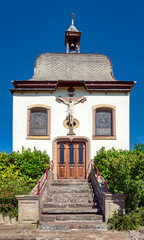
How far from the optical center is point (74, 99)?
14.1m

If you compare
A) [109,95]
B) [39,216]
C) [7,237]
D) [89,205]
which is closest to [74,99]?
[109,95]

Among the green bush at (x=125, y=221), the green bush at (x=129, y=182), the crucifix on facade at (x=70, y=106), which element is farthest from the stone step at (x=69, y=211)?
the crucifix on facade at (x=70, y=106)

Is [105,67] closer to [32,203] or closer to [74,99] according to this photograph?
[74,99]

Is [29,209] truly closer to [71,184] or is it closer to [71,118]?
[71,184]

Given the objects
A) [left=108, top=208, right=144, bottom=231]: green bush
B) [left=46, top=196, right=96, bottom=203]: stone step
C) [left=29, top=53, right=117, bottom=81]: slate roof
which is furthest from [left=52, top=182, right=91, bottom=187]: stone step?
[left=29, top=53, right=117, bottom=81]: slate roof

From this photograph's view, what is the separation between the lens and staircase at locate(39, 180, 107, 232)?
27.6ft

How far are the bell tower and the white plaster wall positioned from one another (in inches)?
248

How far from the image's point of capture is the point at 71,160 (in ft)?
45.1

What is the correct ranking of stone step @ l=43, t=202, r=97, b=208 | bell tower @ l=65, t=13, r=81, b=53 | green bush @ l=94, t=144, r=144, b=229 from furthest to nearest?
bell tower @ l=65, t=13, r=81, b=53 < stone step @ l=43, t=202, r=97, b=208 < green bush @ l=94, t=144, r=144, b=229

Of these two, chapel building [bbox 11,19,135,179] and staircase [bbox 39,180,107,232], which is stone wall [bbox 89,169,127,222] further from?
chapel building [bbox 11,19,135,179]

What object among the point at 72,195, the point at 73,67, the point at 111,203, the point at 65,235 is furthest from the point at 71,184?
the point at 73,67

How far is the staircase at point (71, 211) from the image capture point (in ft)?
27.6

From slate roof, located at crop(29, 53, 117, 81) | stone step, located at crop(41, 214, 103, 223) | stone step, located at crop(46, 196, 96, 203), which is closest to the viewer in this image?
stone step, located at crop(41, 214, 103, 223)

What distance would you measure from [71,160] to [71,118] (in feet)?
8.16
